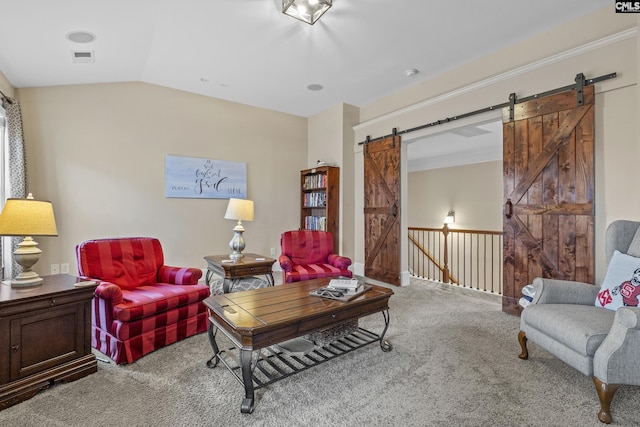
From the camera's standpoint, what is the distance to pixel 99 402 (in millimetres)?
1740

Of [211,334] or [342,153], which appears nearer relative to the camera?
[211,334]

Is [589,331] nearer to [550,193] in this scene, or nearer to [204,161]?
[550,193]

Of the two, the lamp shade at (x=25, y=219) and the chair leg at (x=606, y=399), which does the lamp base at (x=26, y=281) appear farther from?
the chair leg at (x=606, y=399)

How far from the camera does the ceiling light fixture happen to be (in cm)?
254

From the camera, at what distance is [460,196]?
7312 millimetres

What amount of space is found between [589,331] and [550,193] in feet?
5.50

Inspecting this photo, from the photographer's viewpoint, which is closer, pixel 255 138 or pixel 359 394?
pixel 359 394

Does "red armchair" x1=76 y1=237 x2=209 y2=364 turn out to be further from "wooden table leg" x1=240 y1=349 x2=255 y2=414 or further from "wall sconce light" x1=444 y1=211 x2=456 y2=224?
"wall sconce light" x1=444 y1=211 x2=456 y2=224

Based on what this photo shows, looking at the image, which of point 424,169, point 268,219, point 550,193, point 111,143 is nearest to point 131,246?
point 111,143

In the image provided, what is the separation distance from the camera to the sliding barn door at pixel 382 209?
4500mm

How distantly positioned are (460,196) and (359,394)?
6.48 meters

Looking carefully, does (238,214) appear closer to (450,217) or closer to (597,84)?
(597,84)

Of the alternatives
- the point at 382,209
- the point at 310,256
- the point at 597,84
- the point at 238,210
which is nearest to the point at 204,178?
the point at 238,210

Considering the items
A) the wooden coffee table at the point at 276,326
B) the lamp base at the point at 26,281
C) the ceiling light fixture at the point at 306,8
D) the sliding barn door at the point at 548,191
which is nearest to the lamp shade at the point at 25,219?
the lamp base at the point at 26,281
